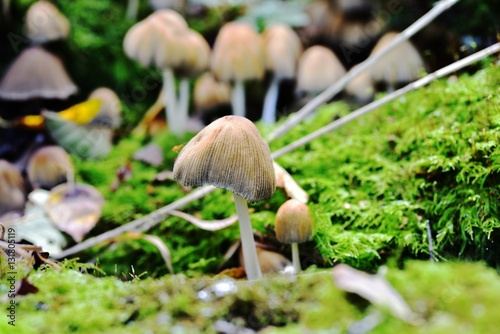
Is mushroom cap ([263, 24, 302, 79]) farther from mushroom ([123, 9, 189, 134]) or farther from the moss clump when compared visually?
the moss clump

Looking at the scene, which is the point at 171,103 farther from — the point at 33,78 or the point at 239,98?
the point at 33,78

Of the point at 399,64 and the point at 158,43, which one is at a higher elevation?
the point at 158,43

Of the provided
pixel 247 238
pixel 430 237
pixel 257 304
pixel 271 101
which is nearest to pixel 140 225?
pixel 247 238

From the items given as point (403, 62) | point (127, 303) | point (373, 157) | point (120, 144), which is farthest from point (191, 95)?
point (127, 303)

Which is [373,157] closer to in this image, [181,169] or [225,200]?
[225,200]

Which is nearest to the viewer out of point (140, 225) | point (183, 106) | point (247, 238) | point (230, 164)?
point (230, 164)
